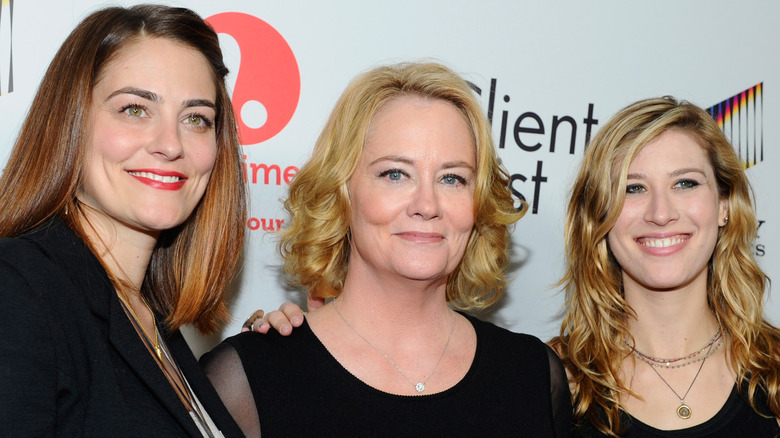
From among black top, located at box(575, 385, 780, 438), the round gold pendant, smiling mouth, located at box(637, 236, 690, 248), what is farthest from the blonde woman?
smiling mouth, located at box(637, 236, 690, 248)

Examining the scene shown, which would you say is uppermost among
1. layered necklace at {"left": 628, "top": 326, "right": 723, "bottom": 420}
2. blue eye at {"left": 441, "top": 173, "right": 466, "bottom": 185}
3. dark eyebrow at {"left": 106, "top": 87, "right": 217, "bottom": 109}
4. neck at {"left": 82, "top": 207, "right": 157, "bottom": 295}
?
dark eyebrow at {"left": 106, "top": 87, "right": 217, "bottom": 109}

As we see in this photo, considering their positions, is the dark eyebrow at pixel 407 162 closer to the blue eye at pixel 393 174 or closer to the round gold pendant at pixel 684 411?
the blue eye at pixel 393 174

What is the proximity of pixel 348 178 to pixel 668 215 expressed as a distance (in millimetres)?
946

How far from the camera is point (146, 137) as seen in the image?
5.59ft

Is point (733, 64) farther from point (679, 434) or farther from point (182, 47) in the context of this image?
point (182, 47)

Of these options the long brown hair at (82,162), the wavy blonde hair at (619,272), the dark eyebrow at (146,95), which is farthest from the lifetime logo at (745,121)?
the dark eyebrow at (146,95)

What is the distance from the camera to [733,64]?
3105mm

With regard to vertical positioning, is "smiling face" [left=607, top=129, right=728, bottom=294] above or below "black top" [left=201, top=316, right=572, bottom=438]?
above

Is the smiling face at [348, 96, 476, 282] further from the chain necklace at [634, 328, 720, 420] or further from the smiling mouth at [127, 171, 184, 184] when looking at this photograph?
the chain necklace at [634, 328, 720, 420]

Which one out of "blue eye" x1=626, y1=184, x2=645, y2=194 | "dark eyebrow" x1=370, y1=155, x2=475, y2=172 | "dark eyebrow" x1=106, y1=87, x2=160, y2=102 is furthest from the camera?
"blue eye" x1=626, y1=184, x2=645, y2=194

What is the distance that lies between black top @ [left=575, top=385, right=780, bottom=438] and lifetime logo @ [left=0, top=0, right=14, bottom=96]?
6.74 feet

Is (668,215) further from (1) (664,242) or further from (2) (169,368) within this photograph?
(2) (169,368)

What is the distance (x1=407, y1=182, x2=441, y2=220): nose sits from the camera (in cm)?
196

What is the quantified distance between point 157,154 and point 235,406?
64 centimetres
